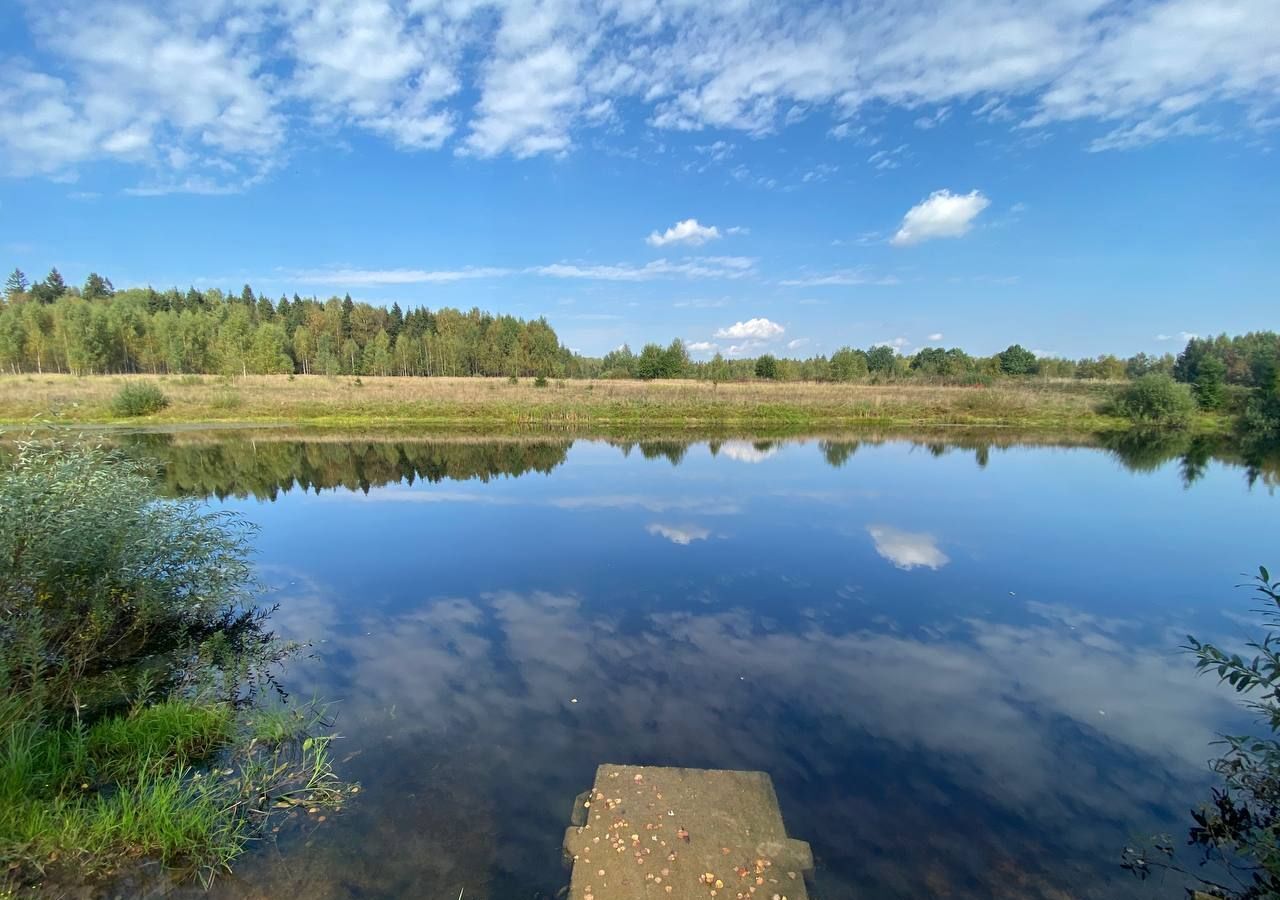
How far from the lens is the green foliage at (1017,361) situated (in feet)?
268

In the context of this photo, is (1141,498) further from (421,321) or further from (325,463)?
(421,321)

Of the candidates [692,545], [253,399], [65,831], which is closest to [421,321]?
[253,399]

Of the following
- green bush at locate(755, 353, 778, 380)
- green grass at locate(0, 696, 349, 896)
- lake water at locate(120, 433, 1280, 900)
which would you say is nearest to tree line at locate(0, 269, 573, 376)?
green bush at locate(755, 353, 778, 380)

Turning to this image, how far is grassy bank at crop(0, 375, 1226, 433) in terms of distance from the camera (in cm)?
3269

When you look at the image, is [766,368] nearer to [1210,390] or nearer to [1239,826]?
[1210,390]

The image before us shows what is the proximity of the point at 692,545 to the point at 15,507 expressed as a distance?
32.1ft

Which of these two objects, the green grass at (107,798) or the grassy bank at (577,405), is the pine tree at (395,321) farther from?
the green grass at (107,798)

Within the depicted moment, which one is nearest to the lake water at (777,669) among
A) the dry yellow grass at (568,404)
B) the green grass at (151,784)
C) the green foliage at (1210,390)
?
the green grass at (151,784)

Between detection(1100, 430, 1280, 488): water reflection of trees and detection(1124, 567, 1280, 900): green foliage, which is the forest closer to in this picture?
detection(1100, 430, 1280, 488): water reflection of trees

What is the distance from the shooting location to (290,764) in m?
4.93

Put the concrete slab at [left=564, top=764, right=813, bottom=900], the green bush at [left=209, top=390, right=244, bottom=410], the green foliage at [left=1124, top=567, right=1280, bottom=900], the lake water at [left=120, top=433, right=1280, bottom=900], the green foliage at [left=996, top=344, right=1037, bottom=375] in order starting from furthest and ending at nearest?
the green foliage at [left=996, top=344, right=1037, bottom=375] < the green bush at [left=209, top=390, right=244, bottom=410] < the lake water at [left=120, top=433, right=1280, bottom=900] < the concrete slab at [left=564, top=764, right=813, bottom=900] < the green foliage at [left=1124, top=567, right=1280, bottom=900]

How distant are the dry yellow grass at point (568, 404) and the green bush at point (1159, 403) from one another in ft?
6.23

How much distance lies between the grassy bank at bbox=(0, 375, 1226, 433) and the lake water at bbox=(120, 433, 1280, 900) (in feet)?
61.2

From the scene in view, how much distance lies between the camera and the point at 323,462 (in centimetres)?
2128
